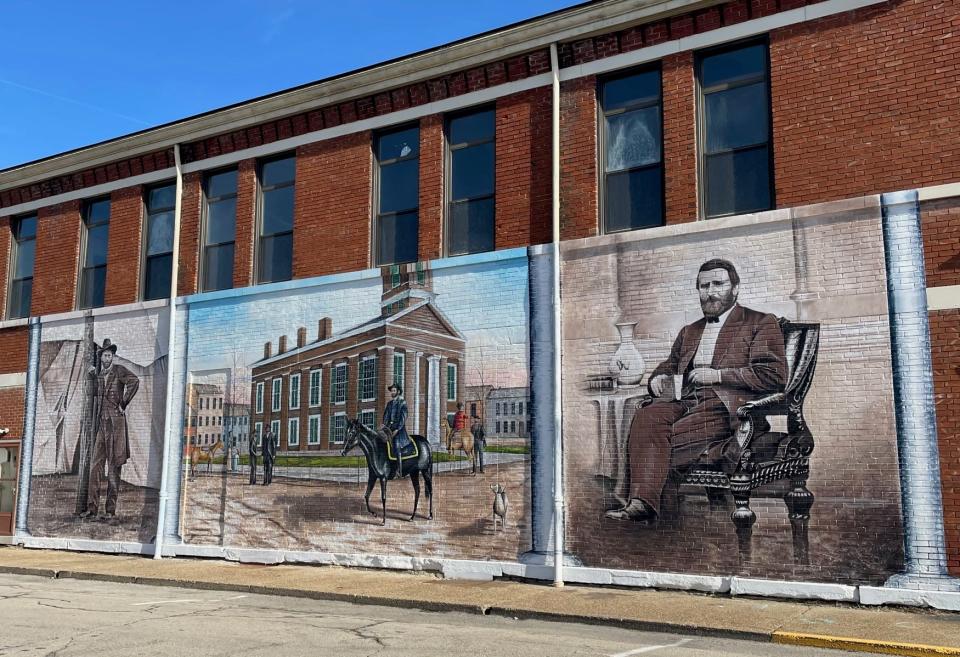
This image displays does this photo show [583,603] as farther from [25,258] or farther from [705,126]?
[25,258]

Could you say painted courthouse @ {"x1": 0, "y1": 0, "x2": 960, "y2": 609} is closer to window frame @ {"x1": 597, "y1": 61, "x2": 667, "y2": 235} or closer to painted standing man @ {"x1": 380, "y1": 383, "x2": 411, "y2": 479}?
window frame @ {"x1": 597, "y1": 61, "x2": 667, "y2": 235}

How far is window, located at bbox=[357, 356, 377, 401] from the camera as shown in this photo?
15.0 metres

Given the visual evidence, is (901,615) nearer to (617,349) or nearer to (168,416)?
(617,349)

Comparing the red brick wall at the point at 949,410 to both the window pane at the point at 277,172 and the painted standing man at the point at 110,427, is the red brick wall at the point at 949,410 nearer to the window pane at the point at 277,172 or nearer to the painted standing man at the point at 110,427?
the window pane at the point at 277,172

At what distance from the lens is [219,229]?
17.4m

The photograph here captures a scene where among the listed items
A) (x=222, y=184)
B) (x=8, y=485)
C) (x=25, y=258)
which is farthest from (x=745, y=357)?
(x=25, y=258)

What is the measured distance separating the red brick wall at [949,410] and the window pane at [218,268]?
11.8m

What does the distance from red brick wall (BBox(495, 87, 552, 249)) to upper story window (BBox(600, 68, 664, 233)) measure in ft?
2.94

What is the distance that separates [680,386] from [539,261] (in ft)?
9.36

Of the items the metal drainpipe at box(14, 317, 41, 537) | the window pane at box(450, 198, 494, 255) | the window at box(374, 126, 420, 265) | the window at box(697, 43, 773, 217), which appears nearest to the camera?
the window at box(697, 43, 773, 217)

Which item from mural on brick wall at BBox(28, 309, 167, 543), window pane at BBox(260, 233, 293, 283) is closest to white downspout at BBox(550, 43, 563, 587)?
window pane at BBox(260, 233, 293, 283)

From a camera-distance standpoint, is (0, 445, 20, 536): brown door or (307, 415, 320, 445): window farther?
(0, 445, 20, 536): brown door

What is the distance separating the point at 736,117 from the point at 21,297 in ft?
51.1

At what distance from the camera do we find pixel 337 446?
15117mm
